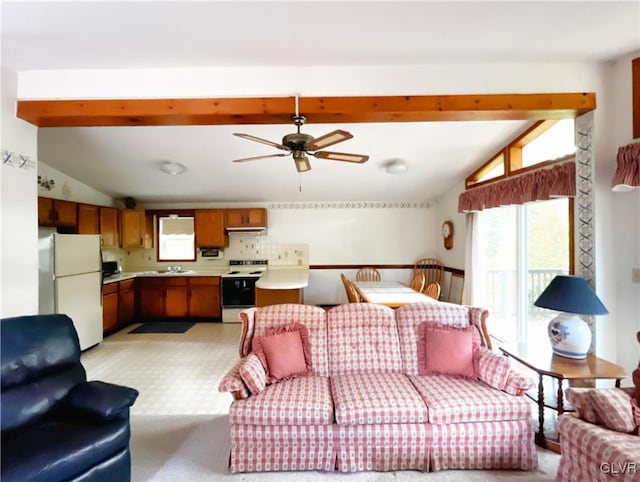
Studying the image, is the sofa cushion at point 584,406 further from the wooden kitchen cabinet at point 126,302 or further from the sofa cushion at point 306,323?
the wooden kitchen cabinet at point 126,302

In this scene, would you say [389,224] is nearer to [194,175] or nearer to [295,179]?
[295,179]

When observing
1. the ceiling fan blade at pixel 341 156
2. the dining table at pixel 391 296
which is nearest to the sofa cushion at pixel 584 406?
the dining table at pixel 391 296

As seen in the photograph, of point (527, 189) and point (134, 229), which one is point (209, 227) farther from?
point (527, 189)

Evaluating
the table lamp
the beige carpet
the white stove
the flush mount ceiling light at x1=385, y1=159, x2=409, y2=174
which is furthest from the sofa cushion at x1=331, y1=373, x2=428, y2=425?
the white stove

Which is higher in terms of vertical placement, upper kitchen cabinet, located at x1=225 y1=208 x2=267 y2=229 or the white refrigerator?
upper kitchen cabinet, located at x1=225 y1=208 x2=267 y2=229

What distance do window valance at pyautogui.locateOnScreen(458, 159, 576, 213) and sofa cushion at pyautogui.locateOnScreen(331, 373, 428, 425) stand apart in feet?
7.21

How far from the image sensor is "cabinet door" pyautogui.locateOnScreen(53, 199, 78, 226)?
12.9ft

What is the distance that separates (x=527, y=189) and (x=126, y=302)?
580cm

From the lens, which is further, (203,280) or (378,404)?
(203,280)

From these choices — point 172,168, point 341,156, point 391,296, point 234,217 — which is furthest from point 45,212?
point 391,296

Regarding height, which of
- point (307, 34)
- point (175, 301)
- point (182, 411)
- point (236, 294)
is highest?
point (307, 34)

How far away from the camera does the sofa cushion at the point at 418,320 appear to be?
231 centimetres

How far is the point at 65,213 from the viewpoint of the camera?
4.04 m

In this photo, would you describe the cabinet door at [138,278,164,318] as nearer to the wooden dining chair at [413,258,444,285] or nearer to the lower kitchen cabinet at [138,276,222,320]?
the lower kitchen cabinet at [138,276,222,320]
